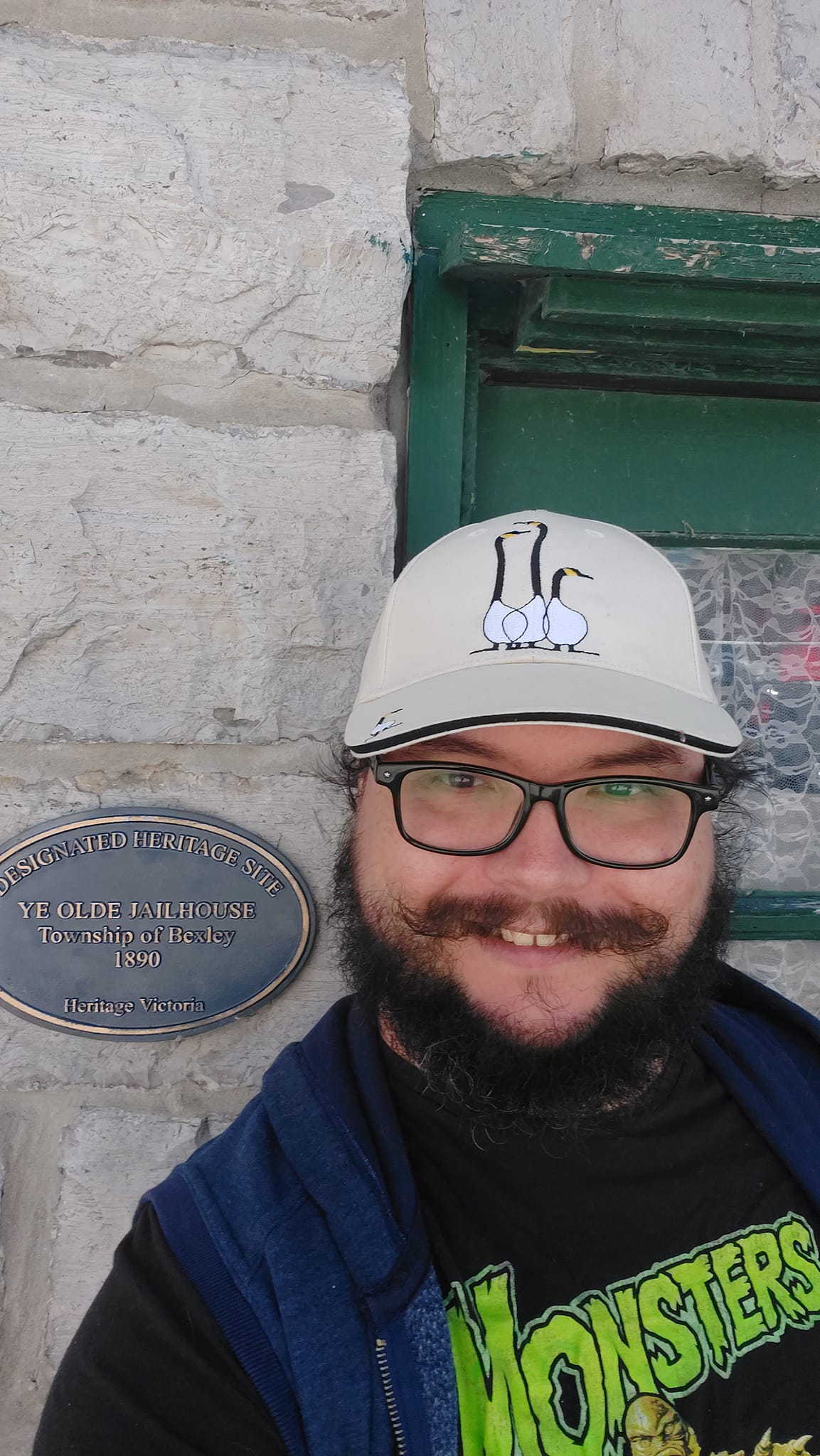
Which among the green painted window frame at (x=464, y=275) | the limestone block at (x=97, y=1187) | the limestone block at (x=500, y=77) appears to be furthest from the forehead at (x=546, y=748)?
the limestone block at (x=500, y=77)

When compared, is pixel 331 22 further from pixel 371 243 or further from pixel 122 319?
pixel 122 319

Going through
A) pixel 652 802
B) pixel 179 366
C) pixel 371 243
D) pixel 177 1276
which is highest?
pixel 371 243

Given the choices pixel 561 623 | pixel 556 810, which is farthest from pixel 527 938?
pixel 561 623

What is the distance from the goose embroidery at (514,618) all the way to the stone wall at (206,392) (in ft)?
0.95

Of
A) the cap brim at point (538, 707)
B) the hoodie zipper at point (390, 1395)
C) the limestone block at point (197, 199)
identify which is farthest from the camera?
the limestone block at point (197, 199)

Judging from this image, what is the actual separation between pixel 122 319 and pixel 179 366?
104mm

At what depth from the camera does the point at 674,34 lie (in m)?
1.61

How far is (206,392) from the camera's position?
5.11ft

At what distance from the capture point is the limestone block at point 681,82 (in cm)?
160

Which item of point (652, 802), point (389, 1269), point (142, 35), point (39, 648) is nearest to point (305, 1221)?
point (389, 1269)

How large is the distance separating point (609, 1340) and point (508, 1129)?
252 mm

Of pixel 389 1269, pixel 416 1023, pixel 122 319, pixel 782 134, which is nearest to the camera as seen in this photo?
pixel 389 1269

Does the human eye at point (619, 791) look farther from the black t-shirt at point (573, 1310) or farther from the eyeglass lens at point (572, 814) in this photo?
the black t-shirt at point (573, 1310)

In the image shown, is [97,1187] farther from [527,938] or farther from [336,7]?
[336,7]
